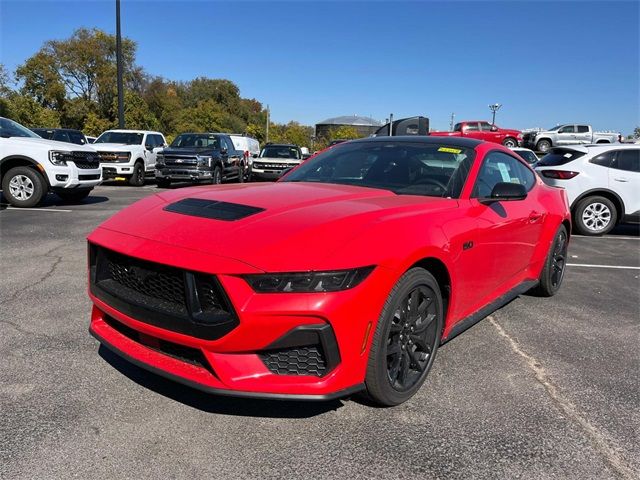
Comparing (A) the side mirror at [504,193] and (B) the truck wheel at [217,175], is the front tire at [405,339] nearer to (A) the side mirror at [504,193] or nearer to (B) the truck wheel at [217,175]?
(A) the side mirror at [504,193]

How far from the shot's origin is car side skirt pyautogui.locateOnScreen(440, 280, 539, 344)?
3.31 meters

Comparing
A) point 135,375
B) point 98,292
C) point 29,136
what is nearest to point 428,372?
point 135,375

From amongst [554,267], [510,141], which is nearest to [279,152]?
[554,267]

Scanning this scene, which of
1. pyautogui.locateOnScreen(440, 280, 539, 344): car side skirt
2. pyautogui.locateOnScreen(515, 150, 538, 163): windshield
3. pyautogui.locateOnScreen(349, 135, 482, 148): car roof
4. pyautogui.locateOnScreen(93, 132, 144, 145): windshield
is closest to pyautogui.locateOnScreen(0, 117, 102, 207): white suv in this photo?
pyautogui.locateOnScreen(93, 132, 144, 145): windshield

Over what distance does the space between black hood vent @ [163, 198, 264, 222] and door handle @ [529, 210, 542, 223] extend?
8.49ft

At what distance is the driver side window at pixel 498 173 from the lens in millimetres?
3793

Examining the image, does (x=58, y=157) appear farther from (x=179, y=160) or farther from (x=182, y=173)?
(x=179, y=160)

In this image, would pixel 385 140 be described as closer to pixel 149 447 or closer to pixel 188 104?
pixel 149 447

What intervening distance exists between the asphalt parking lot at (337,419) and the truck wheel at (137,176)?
1229 centimetres

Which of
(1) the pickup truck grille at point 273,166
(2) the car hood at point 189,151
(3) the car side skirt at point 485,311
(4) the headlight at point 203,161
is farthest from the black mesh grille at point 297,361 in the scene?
(1) the pickup truck grille at point 273,166

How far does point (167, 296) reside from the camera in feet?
8.13

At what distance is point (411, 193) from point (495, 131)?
3164cm

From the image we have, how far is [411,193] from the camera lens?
353 cm

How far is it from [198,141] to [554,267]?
1331 cm
